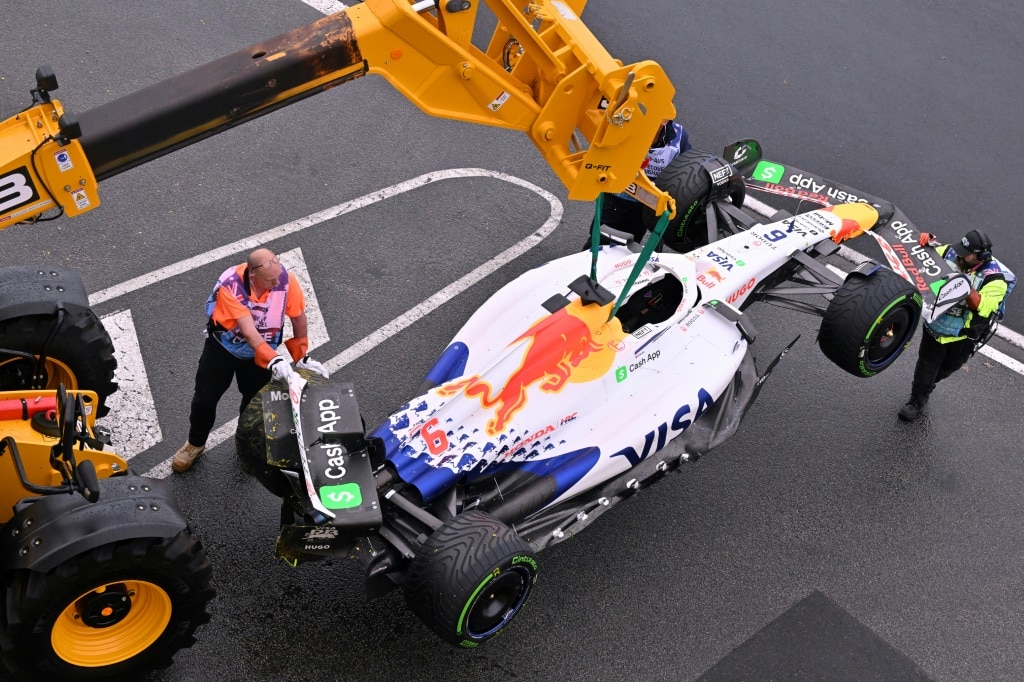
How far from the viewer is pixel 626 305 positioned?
7.41 metres

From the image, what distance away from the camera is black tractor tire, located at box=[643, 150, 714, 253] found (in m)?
8.22

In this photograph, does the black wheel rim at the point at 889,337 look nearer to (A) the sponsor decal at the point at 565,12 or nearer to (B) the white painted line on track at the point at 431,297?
(B) the white painted line on track at the point at 431,297

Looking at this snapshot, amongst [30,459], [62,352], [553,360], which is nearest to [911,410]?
[553,360]

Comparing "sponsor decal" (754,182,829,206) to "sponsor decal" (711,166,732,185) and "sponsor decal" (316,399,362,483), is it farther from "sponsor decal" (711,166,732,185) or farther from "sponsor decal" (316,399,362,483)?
"sponsor decal" (316,399,362,483)

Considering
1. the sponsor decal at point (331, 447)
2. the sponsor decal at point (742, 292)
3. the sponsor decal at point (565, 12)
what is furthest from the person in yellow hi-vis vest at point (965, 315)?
the sponsor decal at point (331, 447)

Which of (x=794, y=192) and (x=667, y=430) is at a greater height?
(x=794, y=192)

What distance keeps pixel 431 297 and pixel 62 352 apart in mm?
3178

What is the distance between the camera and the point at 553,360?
658 centimetres

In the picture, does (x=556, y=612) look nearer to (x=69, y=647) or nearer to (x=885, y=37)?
(x=69, y=647)

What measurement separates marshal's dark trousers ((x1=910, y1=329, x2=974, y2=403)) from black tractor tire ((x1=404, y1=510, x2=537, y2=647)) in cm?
389

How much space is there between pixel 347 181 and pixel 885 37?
7.46 meters

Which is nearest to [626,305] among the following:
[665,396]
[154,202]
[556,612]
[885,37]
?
[665,396]

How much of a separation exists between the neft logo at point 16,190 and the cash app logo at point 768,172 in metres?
5.70

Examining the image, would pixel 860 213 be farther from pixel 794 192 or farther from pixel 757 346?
pixel 757 346
